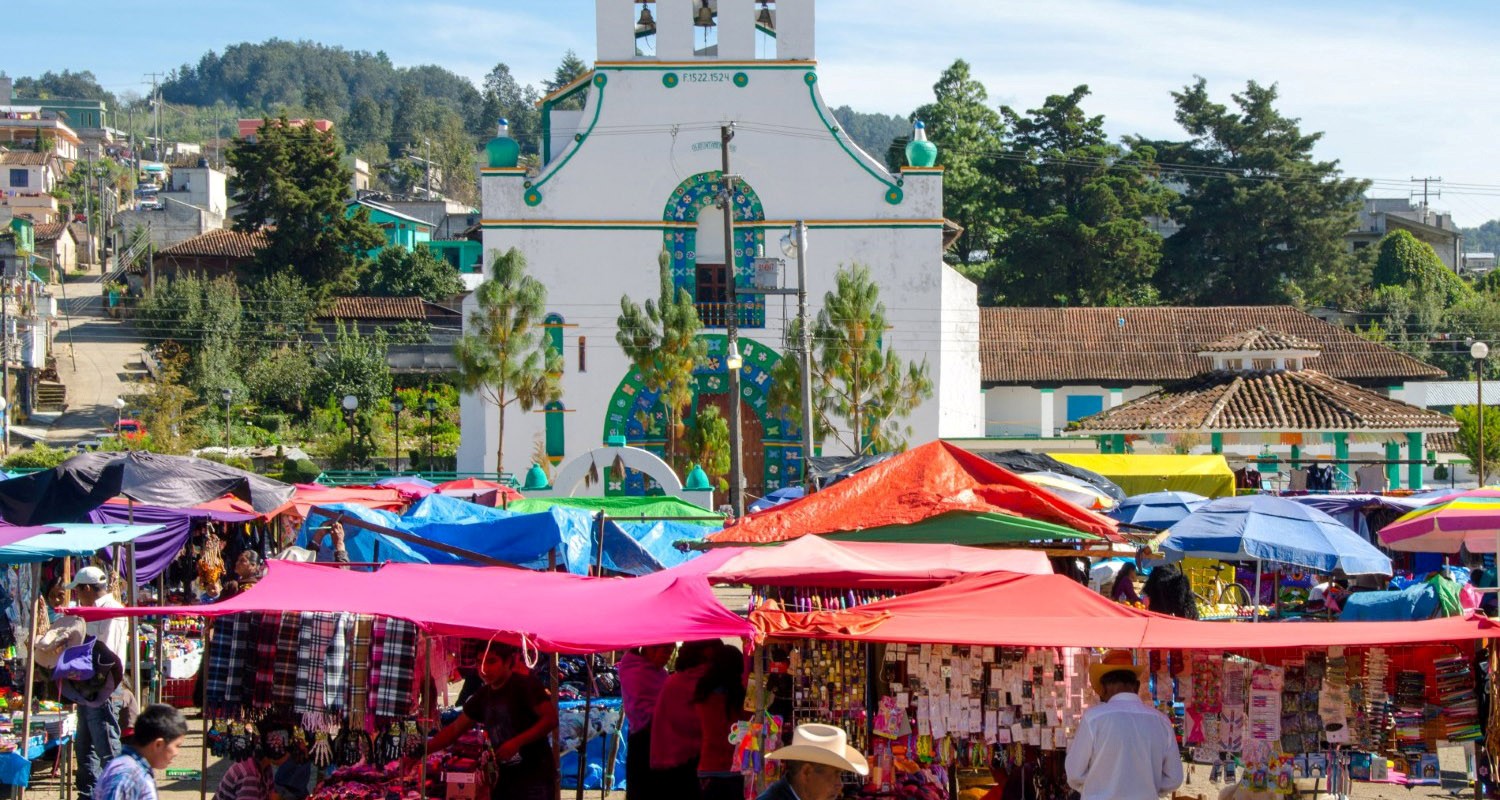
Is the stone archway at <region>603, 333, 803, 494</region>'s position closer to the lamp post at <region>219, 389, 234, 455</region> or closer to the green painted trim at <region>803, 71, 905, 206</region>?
the green painted trim at <region>803, 71, 905, 206</region>

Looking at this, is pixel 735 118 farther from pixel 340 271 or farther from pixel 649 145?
pixel 340 271

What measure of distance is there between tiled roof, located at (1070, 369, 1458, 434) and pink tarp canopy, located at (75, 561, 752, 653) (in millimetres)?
20456

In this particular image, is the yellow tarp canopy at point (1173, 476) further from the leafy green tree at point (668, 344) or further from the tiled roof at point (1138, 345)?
the tiled roof at point (1138, 345)

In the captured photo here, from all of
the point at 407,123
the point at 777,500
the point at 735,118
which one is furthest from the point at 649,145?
the point at 407,123

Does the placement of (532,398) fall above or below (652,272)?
below

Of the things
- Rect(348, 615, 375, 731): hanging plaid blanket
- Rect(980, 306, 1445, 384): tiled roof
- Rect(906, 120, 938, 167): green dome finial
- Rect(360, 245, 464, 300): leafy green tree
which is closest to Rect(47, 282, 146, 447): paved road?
Rect(360, 245, 464, 300): leafy green tree

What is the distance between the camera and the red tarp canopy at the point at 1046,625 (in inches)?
311

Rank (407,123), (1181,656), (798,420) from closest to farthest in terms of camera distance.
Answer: (1181,656) → (798,420) → (407,123)

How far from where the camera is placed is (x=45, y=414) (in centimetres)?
4856

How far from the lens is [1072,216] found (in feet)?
183

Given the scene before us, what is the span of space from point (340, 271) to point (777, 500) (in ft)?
124

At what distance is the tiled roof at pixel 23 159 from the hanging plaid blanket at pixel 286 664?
77498mm

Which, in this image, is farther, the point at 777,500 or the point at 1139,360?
the point at 1139,360

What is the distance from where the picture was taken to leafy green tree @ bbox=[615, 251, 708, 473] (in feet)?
102
